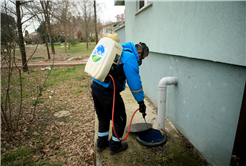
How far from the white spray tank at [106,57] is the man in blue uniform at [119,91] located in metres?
0.11

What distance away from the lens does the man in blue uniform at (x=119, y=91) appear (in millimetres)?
2053

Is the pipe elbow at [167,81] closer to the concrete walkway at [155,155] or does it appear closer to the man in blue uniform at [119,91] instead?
the man in blue uniform at [119,91]

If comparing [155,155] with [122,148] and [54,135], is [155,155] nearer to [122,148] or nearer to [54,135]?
[122,148]

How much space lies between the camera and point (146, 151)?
8.10 ft

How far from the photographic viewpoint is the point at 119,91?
2.19 m

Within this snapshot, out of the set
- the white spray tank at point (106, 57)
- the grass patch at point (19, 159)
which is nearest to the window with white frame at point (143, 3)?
the white spray tank at point (106, 57)

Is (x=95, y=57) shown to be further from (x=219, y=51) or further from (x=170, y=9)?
(x=170, y=9)

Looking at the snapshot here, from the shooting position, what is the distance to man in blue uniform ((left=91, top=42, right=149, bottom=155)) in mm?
2053

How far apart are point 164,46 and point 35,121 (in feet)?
11.3

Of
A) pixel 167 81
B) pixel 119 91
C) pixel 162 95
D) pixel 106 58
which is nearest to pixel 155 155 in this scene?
pixel 162 95

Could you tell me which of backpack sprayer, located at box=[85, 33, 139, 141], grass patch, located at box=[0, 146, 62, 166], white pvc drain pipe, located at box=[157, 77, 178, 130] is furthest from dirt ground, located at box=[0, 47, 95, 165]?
backpack sprayer, located at box=[85, 33, 139, 141]

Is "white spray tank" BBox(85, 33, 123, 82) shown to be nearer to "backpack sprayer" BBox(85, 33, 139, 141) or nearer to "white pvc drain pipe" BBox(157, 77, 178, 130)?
"backpack sprayer" BBox(85, 33, 139, 141)

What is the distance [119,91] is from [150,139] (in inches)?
48.1

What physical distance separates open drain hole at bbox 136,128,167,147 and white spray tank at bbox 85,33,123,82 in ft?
4.55
